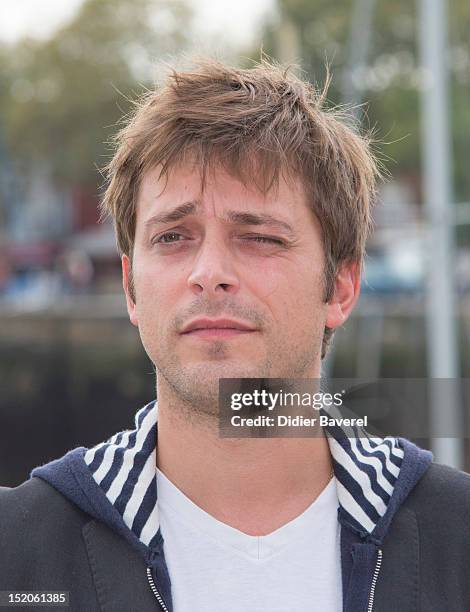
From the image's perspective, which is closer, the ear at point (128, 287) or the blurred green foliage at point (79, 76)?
the ear at point (128, 287)

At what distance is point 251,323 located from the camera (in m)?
2.37

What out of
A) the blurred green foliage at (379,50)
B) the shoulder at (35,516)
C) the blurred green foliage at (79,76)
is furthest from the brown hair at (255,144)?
the blurred green foliage at (79,76)

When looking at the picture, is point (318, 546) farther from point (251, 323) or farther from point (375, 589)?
point (251, 323)

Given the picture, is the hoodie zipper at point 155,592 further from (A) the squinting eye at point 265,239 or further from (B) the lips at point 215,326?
(A) the squinting eye at point 265,239

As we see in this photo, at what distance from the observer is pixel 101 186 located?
3.38 m

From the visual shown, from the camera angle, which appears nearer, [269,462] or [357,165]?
[269,462]

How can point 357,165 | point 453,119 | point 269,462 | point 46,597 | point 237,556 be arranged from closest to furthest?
point 46,597, point 237,556, point 269,462, point 357,165, point 453,119

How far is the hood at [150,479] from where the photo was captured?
92.7 inches

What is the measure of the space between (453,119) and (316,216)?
8127mm

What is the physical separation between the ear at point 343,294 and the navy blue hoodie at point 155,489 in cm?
30

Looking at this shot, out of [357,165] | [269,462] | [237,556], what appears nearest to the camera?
[237,556]

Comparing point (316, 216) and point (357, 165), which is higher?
point (357, 165)

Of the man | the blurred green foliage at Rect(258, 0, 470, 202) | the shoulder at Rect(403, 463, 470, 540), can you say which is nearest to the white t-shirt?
the man

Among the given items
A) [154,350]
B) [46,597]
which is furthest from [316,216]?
[46,597]
